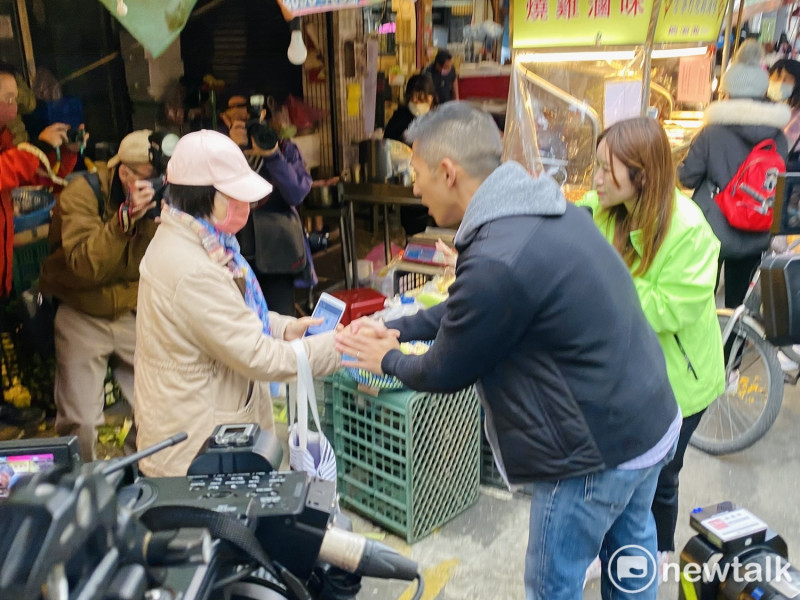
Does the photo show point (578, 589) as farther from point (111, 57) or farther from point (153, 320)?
point (111, 57)

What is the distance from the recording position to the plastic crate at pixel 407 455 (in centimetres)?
278

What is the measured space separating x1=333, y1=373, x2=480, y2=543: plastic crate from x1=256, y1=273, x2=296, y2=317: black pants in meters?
1.11

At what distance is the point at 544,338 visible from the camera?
5.35 ft

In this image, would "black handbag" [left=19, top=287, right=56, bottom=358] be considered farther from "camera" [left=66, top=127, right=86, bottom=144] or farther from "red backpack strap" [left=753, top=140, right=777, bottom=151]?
"red backpack strap" [left=753, top=140, right=777, bottom=151]

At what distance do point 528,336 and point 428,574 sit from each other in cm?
149

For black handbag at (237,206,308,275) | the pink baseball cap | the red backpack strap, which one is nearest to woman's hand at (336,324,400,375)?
the pink baseball cap

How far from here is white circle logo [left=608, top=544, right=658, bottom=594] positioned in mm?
2043

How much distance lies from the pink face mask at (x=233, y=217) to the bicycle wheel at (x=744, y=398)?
2.70m

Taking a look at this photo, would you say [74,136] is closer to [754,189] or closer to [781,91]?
[754,189]

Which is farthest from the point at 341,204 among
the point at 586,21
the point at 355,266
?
the point at 586,21

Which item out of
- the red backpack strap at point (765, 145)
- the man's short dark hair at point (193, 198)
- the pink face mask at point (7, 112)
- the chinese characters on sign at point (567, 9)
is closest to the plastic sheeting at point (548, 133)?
the chinese characters on sign at point (567, 9)

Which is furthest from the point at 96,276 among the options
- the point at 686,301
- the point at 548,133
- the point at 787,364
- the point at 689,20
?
the point at 787,364

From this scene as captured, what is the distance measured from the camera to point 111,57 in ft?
14.9

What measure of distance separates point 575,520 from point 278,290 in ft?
8.17
